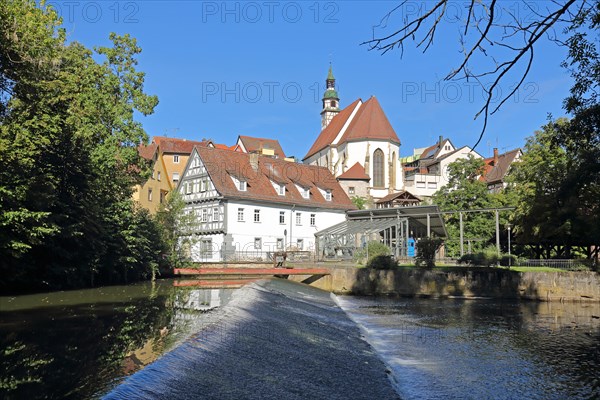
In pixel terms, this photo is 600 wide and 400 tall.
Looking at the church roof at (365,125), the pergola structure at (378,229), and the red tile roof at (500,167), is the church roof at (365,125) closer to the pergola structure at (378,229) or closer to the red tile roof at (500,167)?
the red tile roof at (500,167)

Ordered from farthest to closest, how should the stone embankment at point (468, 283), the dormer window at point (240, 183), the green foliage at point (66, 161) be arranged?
1. the dormer window at point (240, 183)
2. the stone embankment at point (468, 283)
3. the green foliage at point (66, 161)

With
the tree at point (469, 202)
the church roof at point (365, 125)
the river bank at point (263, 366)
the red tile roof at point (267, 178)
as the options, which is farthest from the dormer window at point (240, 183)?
the river bank at point (263, 366)

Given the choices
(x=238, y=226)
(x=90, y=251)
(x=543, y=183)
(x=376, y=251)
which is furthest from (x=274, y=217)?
(x=90, y=251)

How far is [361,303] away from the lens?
83.4ft

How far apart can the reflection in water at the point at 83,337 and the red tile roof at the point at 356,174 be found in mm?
58320

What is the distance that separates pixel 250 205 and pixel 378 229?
532 inches

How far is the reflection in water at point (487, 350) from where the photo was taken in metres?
9.55

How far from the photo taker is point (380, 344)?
1348 cm

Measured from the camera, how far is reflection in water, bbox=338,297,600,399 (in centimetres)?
955

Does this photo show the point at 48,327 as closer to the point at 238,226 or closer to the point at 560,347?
the point at 560,347

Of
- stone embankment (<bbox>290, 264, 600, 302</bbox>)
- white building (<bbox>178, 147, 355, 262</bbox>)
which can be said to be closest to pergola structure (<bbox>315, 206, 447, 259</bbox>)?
white building (<bbox>178, 147, 355, 262</bbox>)

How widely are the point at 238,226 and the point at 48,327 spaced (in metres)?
35.5

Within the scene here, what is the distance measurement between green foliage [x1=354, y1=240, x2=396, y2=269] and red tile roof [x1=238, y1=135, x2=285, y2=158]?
64.7 m

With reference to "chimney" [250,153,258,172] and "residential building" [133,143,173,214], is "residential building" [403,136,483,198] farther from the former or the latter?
"residential building" [133,143,173,214]
